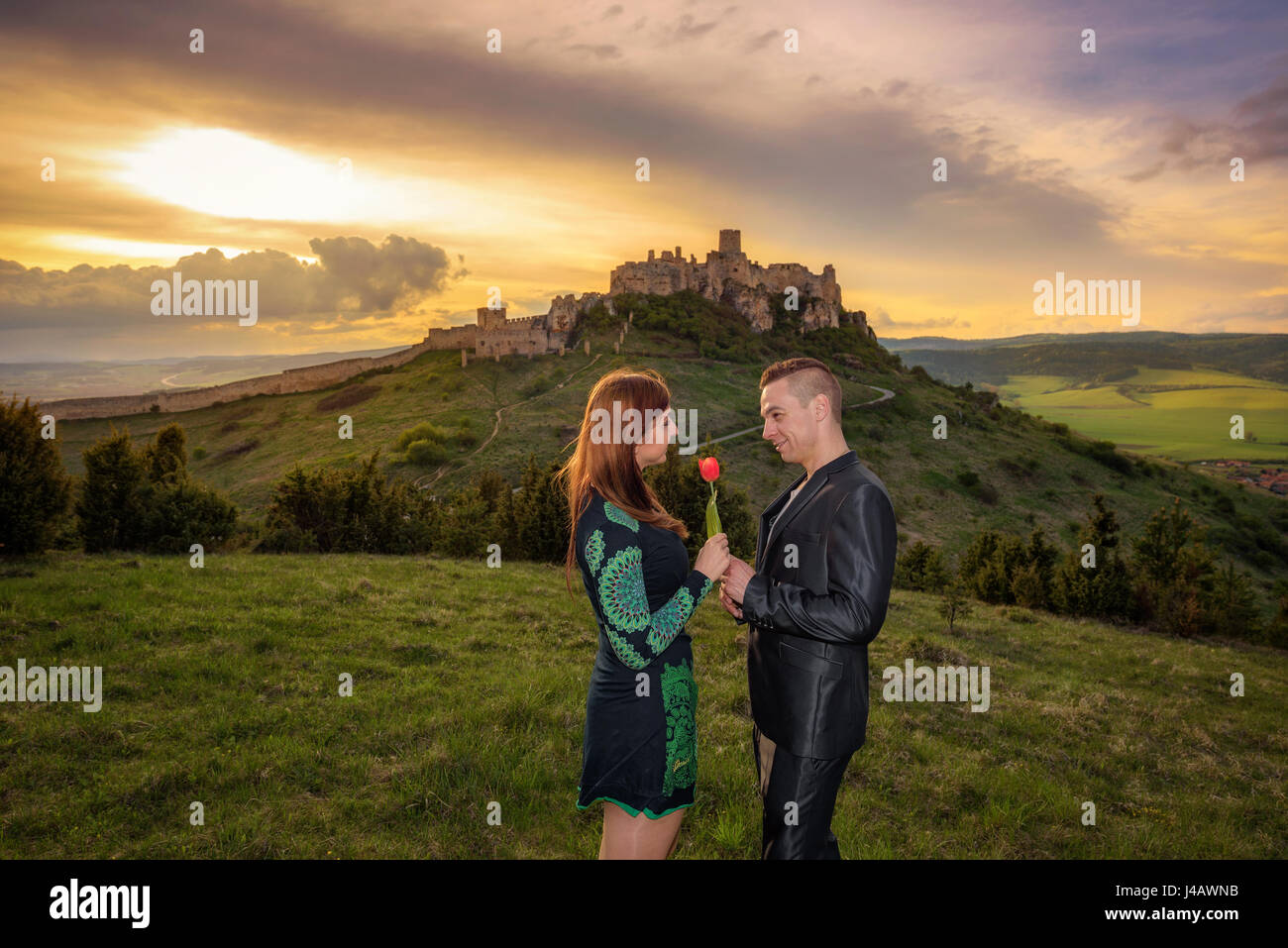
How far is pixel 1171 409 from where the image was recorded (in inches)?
5689

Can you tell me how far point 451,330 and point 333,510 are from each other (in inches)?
3708

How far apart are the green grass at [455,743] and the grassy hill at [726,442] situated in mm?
42302

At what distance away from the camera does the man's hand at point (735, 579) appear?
3555 mm

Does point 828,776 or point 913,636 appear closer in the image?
point 828,776

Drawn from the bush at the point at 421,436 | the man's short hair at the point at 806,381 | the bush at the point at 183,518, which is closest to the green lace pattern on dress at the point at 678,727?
the man's short hair at the point at 806,381

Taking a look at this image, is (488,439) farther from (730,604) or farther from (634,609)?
(634,609)

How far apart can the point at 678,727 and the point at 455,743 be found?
12.5 feet

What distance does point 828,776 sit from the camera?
3607mm

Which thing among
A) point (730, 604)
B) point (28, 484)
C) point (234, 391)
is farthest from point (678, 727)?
point (234, 391)

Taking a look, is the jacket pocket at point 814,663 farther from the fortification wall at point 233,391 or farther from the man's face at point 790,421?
the fortification wall at point 233,391

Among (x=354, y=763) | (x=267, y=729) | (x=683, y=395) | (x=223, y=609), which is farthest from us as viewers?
(x=683, y=395)
